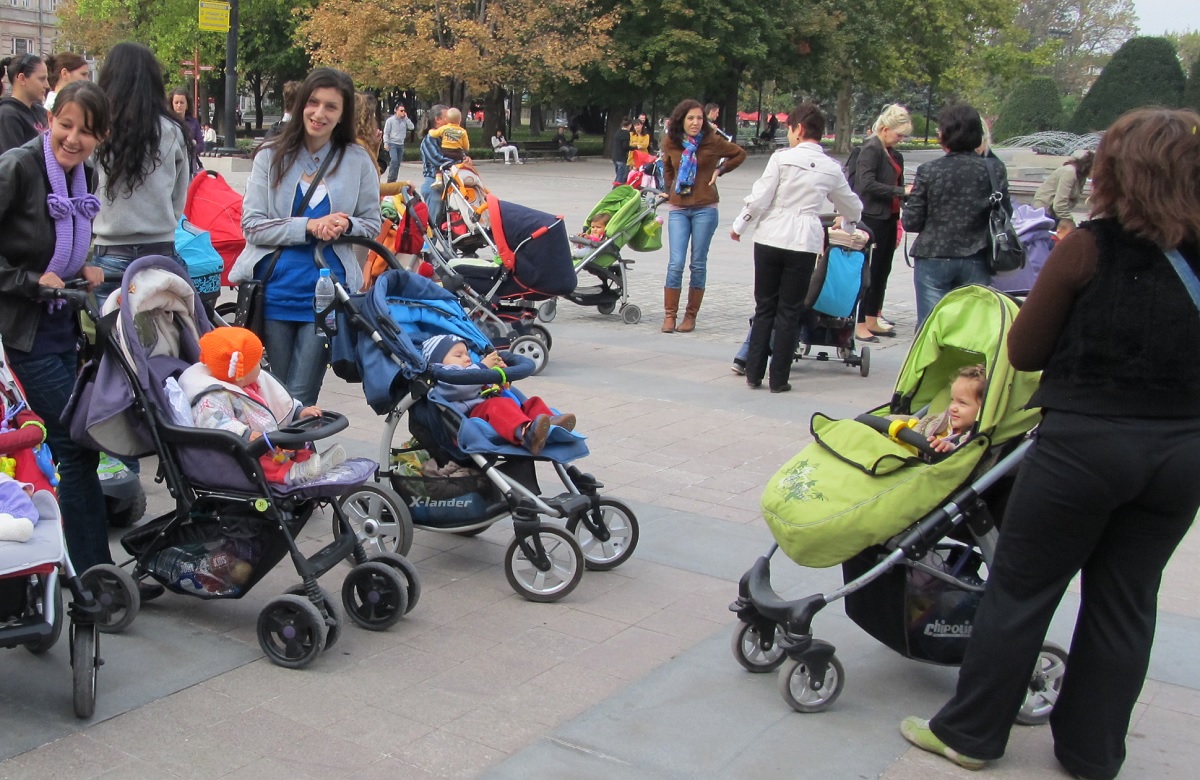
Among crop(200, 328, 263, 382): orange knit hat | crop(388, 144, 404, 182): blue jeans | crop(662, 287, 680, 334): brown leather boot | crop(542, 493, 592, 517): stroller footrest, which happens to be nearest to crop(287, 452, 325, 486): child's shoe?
crop(200, 328, 263, 382): orange knit hat

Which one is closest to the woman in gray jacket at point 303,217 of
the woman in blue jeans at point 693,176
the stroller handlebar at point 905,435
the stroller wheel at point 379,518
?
the stroller wheel at point 379,518

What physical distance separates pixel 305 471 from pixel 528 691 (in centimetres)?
108

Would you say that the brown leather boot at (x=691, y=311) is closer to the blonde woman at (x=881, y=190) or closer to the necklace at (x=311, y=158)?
the blonde woman at (x=881, y=190)

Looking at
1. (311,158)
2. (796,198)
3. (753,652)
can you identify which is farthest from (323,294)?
(796,198)

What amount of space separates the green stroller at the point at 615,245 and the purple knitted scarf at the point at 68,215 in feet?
21.9

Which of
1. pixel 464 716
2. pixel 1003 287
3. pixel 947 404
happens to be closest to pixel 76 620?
pixel 464 716

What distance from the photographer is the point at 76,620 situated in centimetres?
392

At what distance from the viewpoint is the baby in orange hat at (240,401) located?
444cm

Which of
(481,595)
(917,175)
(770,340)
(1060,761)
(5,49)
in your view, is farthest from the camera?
(5,49)

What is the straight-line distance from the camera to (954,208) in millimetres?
8367

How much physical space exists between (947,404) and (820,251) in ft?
13.7

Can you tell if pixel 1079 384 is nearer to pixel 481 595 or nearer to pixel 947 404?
pixel 947 404

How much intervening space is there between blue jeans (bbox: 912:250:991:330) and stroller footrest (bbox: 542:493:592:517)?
12.9ft

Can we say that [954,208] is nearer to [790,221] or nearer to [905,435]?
[790,221]
